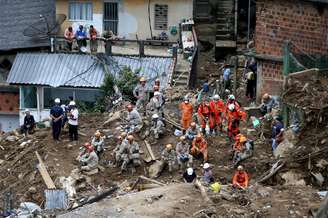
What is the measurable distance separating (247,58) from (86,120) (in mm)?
8106

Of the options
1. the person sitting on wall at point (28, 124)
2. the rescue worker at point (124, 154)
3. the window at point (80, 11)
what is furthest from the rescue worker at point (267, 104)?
the window at point (80, 11)

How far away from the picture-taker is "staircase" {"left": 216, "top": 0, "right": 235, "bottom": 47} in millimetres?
40250

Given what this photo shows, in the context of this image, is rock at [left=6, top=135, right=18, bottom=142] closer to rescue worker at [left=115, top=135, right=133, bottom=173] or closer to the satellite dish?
rescue worker at [left=115, top=135, right=133, bottom=173]

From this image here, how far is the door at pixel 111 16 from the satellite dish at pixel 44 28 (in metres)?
1.77

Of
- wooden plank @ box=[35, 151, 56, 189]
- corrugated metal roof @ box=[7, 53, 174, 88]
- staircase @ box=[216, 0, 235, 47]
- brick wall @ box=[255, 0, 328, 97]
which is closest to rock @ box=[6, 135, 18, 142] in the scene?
wooden plank @ box=[35, 151, 56, 189]

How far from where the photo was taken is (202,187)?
21.5 metres

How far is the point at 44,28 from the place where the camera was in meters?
39.2

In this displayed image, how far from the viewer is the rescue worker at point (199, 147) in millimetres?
27188

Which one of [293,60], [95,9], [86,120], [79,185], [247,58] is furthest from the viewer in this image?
[95,9]

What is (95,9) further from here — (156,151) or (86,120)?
(156,151)

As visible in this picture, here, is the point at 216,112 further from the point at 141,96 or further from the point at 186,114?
the point at 141,96

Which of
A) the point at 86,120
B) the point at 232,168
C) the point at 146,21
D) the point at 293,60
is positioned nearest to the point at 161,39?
the point at 146,21

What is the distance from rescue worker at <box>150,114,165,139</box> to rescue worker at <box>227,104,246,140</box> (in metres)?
2.20

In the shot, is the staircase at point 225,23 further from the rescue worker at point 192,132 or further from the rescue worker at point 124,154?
the rescue worker at point 124,154
